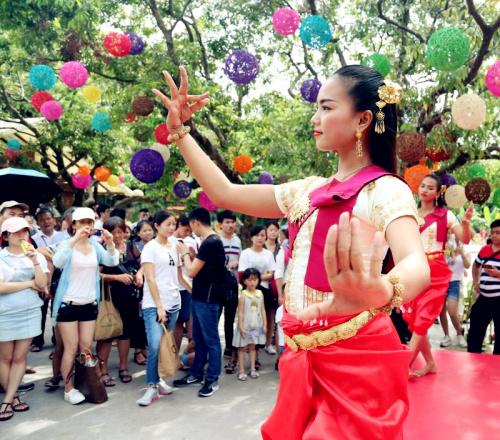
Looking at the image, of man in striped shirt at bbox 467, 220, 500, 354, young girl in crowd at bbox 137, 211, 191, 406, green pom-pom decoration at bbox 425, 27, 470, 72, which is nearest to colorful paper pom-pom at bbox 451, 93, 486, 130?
green pom-pom decoration at bbox 425, 27, 470, 72

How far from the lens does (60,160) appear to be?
11891mm

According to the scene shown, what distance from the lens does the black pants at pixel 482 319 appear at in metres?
5.24

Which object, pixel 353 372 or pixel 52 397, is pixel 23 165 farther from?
pixel 353 372

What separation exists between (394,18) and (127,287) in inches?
230

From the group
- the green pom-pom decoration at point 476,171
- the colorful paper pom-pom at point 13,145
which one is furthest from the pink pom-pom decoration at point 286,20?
the colorful paper pom-pom at point 13,145

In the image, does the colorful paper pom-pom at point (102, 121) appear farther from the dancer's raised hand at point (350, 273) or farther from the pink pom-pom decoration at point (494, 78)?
the dancer's raised hand at point (350, 273)

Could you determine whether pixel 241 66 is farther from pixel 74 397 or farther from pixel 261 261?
pixel 74 397

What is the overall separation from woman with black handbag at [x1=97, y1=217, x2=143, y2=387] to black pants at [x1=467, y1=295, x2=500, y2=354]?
11.7 ft

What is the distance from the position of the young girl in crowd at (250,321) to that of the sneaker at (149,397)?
1.01m

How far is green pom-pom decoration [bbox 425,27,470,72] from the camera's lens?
16.1 ft

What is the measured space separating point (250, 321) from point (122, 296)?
1.38 metres

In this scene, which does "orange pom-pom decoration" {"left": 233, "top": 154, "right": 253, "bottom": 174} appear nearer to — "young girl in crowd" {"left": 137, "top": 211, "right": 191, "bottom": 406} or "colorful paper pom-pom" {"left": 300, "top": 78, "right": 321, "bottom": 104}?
"colorful paper pom-pom" {"left": 300, "top": 78, "right": 321, "bottom": 104}

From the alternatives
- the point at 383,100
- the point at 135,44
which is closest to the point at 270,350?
the point at 135,44

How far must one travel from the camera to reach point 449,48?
4906 millimetres
